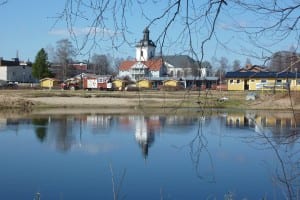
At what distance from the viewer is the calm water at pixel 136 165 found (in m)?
10.0

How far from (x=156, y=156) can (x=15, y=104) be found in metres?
25.3

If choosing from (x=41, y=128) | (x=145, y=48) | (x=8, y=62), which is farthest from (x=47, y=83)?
(x=145, y=48)

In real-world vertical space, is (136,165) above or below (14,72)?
below

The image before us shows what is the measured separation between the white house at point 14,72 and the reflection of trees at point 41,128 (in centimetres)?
5328

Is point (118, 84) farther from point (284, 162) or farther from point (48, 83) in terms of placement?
point (284, 162)

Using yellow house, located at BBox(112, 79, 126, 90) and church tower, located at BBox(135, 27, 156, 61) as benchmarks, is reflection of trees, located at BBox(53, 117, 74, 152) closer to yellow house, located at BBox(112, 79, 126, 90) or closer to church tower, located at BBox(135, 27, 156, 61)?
church tower, located at BBox(135, 27, 156, 61)

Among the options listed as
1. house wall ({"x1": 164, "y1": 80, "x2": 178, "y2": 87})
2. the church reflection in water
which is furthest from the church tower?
house wall ({"x1": 164, "y1": 80, "x2": 178, "y2": 87})

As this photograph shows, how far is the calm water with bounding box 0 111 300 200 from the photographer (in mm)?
10023

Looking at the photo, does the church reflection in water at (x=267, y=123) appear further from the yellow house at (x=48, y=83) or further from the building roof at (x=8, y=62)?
the building roof at (x=8, y=62)

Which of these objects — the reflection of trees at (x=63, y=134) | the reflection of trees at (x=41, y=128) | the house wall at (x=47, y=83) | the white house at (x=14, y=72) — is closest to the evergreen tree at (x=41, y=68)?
the house wall at (x=47, y=83)

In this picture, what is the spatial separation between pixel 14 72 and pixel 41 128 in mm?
60361

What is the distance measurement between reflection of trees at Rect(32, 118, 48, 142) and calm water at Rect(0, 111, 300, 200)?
0.09 m

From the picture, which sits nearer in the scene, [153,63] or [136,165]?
[153,63]

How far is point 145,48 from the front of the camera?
2.81 m
